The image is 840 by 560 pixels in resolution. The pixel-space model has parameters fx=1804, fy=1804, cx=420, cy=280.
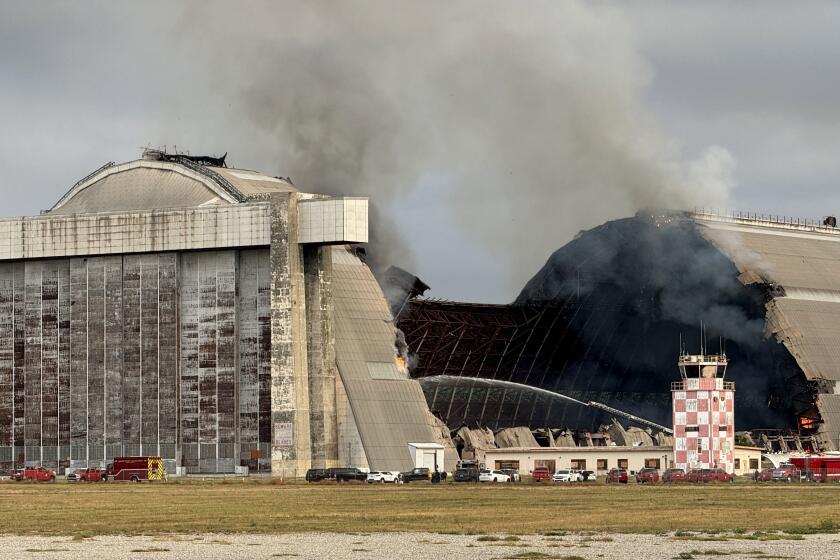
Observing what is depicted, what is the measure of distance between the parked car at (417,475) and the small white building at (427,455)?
29.7 feet

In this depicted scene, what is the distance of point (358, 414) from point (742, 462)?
122 ft

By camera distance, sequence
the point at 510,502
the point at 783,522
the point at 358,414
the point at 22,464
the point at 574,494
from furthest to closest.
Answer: the point at 22,464 < the point at 358,414 < the point at 574,494 < the point at 510,502 < the point at 783,522

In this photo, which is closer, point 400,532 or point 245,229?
point 400,532

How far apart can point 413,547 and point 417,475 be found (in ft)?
248

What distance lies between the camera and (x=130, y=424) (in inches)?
6314

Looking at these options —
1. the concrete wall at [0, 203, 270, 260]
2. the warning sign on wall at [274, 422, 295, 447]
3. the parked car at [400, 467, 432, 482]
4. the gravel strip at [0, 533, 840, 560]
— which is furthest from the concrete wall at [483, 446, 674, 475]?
the gravel strip at [0, 533, 840, 560]

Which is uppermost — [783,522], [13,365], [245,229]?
[245,229]

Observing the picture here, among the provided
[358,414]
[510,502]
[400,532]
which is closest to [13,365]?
[358,414]

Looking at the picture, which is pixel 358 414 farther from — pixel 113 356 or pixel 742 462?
pixel 742 462

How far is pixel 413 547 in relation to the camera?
66.3 metres

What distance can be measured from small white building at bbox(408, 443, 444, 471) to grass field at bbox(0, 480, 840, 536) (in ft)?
87.3

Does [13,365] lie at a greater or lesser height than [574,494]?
greater

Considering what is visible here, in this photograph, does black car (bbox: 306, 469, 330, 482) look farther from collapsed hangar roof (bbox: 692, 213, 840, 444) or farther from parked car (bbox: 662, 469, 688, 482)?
collapsed hangar roof (bbox: 692, 213, 840, 444)

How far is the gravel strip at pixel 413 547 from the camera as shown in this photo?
206ft
